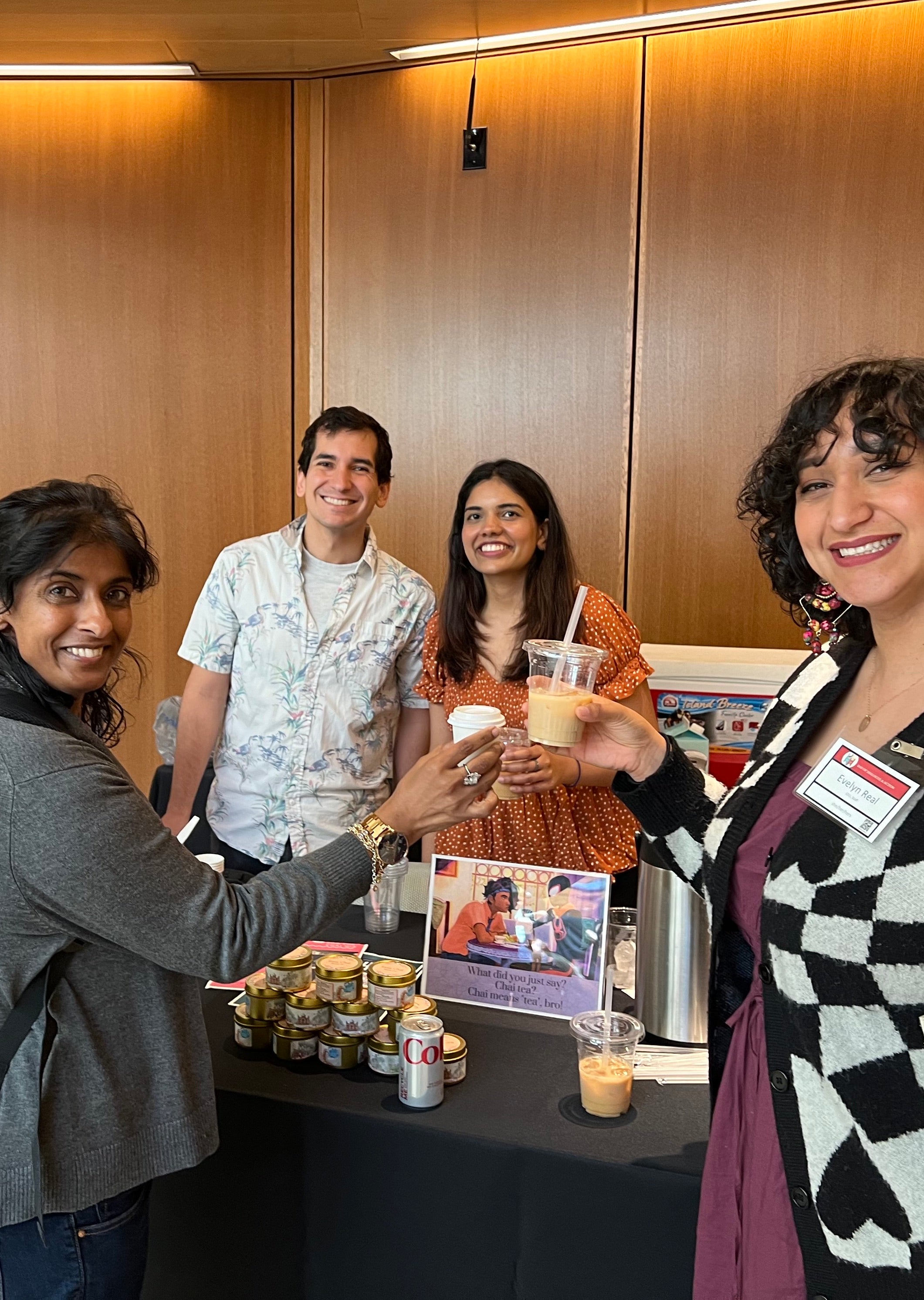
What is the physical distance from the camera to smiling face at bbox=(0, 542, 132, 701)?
1339 mm

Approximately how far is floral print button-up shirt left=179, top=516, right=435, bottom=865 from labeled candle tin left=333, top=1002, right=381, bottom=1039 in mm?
1096

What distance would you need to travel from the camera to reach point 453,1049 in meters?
1.61

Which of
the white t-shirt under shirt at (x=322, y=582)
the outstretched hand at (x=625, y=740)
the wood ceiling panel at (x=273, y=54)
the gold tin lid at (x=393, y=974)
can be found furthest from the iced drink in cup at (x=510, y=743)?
the wood ceiling panel at (x=273, y=54)

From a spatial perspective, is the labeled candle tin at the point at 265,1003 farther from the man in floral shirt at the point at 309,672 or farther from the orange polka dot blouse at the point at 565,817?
the man in floral shirt at the point at 309,672

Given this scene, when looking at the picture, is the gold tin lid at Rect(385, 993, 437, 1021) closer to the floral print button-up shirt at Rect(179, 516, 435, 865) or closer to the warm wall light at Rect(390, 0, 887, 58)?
the floral print button-up shirt at Rect(179, 516, 435, 865)

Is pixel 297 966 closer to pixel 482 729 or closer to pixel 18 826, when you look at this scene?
pixel 482 729

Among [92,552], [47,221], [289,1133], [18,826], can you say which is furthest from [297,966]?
[47,221]

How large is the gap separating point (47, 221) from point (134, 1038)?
459 cm

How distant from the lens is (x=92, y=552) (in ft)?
4.54

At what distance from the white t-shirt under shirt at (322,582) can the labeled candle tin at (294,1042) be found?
137 centimetres

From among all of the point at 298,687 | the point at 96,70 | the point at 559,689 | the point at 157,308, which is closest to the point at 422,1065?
the point at 559,689

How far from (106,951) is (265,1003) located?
0.46 m

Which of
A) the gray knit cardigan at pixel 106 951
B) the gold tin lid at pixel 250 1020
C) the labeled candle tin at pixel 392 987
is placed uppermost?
the gray knit cardigan at pixel 106 951

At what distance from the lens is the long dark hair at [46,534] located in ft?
4.38
